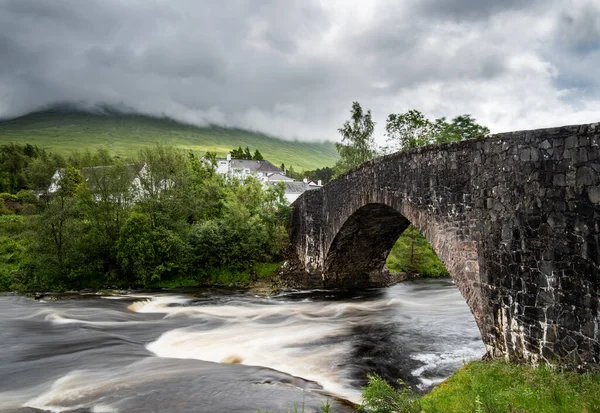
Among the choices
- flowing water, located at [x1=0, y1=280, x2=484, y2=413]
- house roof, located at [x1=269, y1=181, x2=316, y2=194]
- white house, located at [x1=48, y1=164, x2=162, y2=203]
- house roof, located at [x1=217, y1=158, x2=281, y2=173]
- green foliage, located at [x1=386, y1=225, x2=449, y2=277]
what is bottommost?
flowing water, located at [x1=0, y1=280, x2=484, y2=413]

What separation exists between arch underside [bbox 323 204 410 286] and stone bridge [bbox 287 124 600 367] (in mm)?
6164

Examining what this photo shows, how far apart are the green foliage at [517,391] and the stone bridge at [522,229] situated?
46cm

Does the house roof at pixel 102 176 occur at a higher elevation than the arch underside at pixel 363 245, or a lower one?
higher

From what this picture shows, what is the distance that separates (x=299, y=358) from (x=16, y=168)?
241 ft

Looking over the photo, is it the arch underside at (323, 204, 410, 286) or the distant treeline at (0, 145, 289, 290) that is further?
the distant treeline at (0, 145, 289, 290)

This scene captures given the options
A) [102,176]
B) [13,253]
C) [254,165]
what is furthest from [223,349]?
[254,165]

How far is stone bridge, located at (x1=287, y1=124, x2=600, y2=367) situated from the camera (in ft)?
21.2

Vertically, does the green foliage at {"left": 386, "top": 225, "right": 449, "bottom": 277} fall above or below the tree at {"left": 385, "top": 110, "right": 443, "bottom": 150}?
below

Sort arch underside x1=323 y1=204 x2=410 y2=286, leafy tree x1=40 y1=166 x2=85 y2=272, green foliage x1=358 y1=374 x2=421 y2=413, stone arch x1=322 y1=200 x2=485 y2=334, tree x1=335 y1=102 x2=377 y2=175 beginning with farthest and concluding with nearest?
tree x1=335 y1=102 x2=377 y2=175 < leafy tree x1=40 y1=166 x2=85 y2=272 < arch underside x1=323 y1=204 x2=410 y2=286 < stone arch x1=322 y1=200 x2=485 y2=334 < green foliage x1=358 y1=374 x2=421 y2=413

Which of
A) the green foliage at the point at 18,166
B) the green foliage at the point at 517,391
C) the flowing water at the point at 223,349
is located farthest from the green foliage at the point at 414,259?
the green foliage at the point at 18,166

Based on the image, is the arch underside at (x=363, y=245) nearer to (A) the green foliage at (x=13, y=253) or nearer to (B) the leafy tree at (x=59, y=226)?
(B) the leafy tree at (x=59, y=226)

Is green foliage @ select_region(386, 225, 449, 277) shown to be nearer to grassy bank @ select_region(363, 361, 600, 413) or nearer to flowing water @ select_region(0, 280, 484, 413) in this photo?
flowing water @ select_region(0, 280, 484, 413)

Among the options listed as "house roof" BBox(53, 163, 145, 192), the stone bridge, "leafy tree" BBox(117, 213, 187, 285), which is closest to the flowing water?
the stone bridge

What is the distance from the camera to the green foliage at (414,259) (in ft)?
94.2
